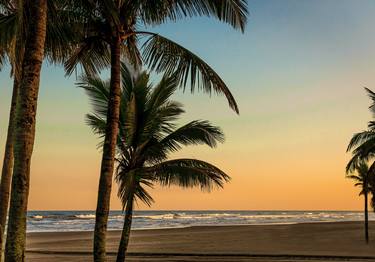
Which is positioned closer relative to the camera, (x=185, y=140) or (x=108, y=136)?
(x=108, y=136)

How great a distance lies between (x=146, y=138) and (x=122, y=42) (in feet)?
11.3

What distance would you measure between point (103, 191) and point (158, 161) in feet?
11.2

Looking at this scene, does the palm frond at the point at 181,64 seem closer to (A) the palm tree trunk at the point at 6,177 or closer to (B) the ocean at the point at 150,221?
(A) the palm tree trunk at the point at 6,177

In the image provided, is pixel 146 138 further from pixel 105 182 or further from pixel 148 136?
pixel 105 182

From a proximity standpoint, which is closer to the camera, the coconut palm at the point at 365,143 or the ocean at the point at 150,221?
the coconut palm at the point at 365,143

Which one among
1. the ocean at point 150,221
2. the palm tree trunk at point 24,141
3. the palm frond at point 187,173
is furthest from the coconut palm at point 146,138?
the ocean at point 150,221

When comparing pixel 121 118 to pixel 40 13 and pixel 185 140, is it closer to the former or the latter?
pixel 185 140

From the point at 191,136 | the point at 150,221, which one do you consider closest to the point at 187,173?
the point at 191,136

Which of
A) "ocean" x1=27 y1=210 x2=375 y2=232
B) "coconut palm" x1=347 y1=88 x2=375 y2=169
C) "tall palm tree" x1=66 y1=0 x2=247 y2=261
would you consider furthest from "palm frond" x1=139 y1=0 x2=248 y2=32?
"ocean" x1=27 y1=210 x2=375 y2=232

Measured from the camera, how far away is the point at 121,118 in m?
12.6

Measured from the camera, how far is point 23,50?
26.8 ft

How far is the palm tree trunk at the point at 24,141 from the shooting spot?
244 inches

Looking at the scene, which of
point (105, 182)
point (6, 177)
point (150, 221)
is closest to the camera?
point (105, 182)

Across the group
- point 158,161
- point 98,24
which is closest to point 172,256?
point 158,161
